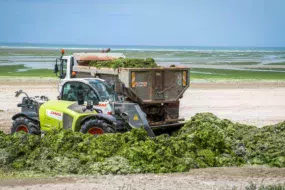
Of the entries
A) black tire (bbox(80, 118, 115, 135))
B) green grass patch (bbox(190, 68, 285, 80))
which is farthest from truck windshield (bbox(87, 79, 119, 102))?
green grass patch (bbox(190, 68, 285, 80))

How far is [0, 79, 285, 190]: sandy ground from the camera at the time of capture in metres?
12.6

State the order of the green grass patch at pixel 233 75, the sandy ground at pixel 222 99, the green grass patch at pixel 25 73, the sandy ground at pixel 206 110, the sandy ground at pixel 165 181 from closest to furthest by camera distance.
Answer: the sandy ground at pixel 165 181 < the sandy ground at pixel 206 110 < the sandy ground at pixel 222 99 < the green grass patch at pixel 25 73 < the green grass patch at pixel 233 75

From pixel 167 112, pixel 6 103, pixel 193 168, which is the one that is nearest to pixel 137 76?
pixel 167 112

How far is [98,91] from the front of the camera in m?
17.2

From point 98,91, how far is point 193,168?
417cm

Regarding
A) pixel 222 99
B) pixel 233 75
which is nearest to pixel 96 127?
pixel 222 99

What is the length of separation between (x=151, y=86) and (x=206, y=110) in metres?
10.8

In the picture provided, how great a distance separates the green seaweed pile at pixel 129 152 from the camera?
46.0 ft

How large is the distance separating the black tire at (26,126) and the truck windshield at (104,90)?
2.09m

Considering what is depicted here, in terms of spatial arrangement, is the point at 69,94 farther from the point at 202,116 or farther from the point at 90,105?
the point at 202,116

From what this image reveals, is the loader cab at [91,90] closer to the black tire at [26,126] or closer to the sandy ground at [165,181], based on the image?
the black tire at [26,126]

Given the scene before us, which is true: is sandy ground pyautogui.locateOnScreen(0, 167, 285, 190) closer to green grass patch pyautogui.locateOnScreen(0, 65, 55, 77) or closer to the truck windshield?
the truck windshield

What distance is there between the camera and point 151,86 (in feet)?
62.0

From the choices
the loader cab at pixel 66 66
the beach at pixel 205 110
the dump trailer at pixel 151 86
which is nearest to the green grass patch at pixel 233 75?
the beach at pixel 205 110
